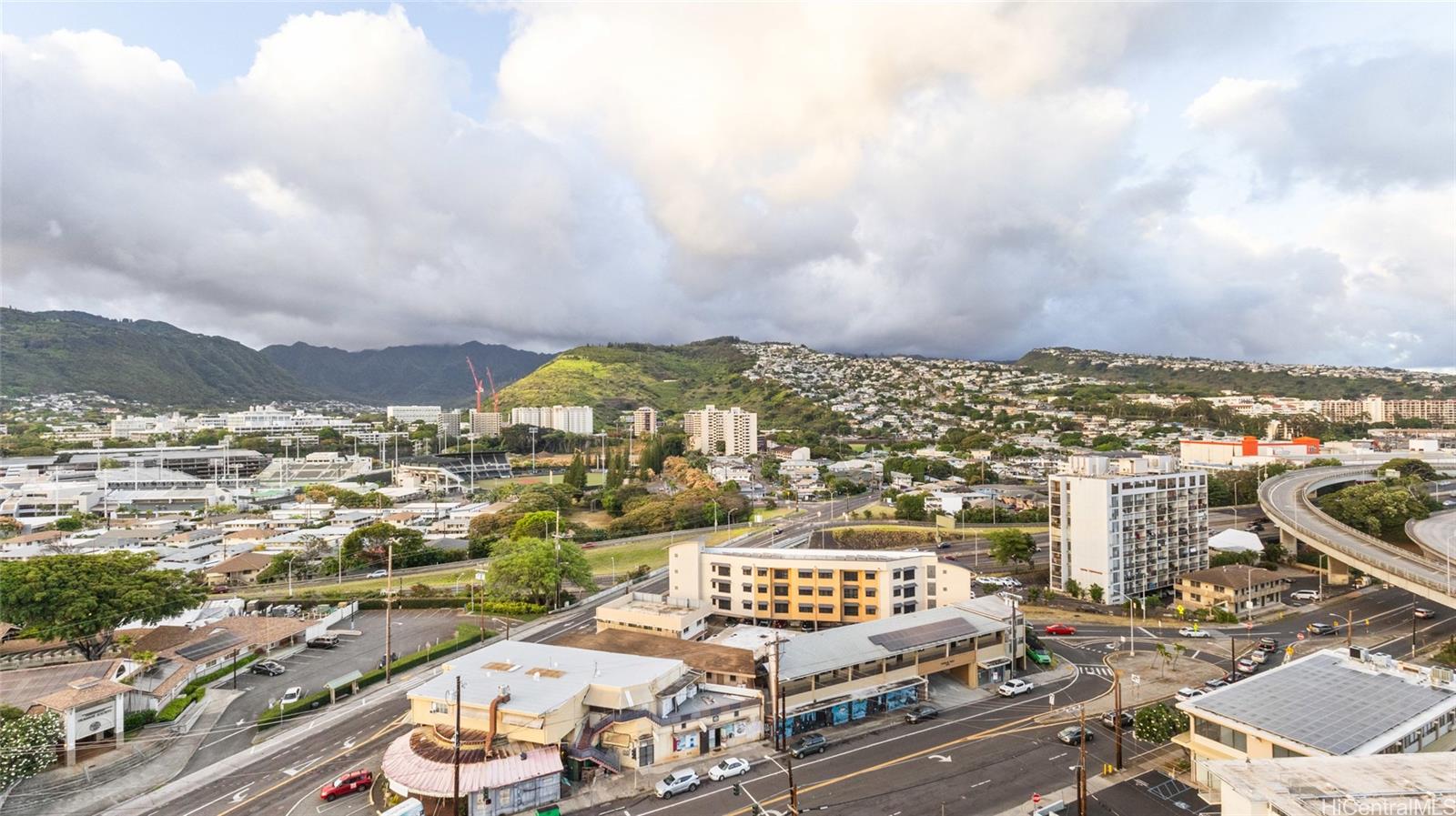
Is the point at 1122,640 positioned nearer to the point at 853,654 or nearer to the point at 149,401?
the point at 853,654

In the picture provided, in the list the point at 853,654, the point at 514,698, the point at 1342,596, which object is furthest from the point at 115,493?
the point at 1342,596

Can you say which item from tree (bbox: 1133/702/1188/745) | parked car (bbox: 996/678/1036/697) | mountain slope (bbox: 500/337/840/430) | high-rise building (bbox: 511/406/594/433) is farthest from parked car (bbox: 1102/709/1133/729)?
high-rise building (bbox: 511/406/594/433)

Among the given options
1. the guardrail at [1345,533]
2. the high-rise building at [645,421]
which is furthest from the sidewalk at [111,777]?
the high-rise building at [645,421]

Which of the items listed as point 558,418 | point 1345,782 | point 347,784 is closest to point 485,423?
point 558,418

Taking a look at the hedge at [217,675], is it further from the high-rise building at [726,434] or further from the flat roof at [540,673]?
the high-rise building at [726,434]

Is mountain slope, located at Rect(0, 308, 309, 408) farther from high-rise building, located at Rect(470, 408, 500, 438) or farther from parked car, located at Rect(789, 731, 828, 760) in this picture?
parked car, located at Rect(789, 731, 828, 760)

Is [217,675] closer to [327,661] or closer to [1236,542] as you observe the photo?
[327,661]
